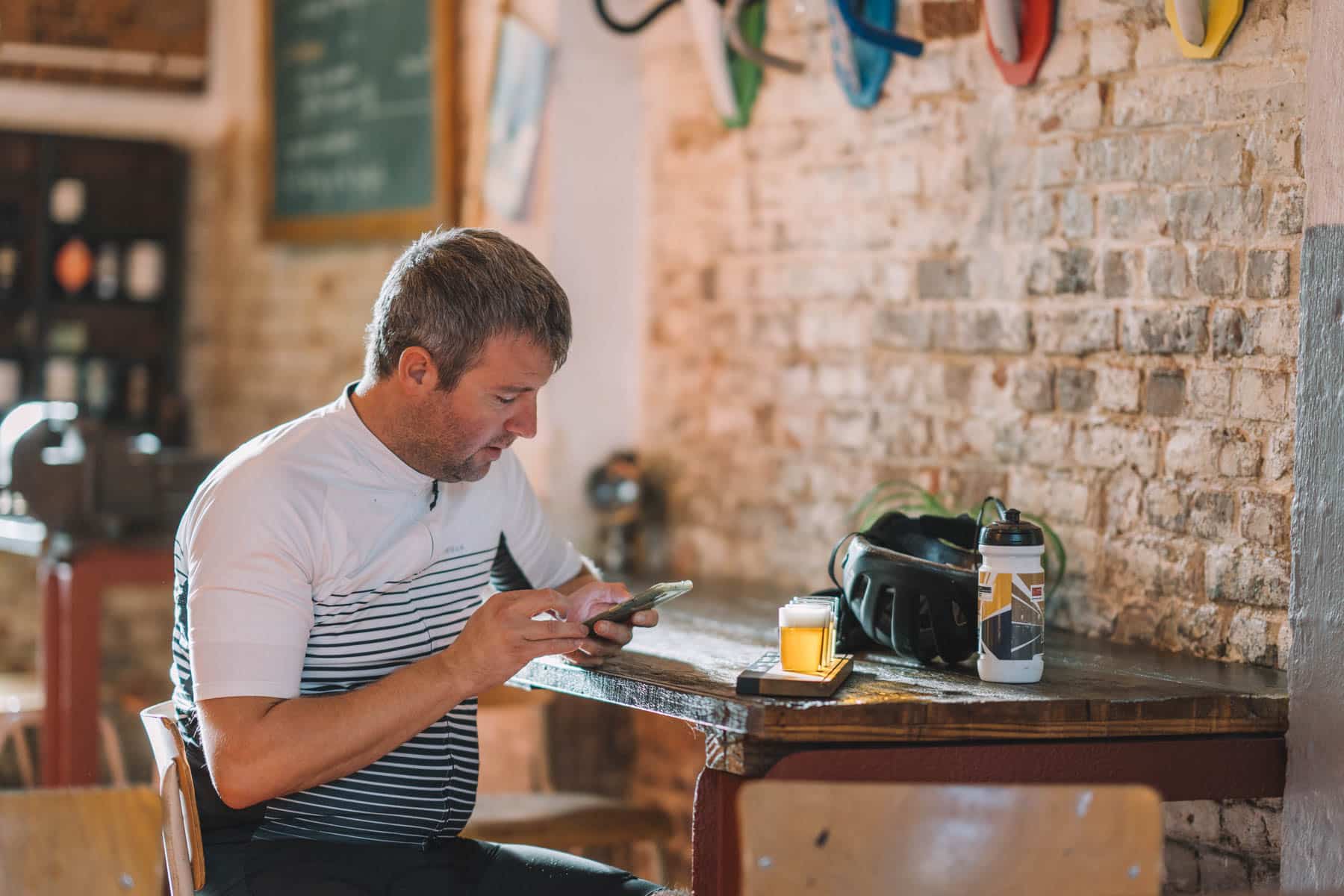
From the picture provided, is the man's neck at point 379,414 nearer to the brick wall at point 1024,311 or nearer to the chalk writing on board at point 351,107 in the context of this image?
the brick wall at point 1024,311

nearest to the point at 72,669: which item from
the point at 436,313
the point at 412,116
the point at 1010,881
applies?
the point at 412,116

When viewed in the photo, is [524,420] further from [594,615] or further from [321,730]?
[321,730]

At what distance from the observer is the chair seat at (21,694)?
4.09 m

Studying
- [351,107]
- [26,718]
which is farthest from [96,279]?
[26,718]

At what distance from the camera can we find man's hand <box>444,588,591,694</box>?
2074mm

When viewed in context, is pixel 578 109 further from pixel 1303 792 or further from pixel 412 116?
pixel 1303 792

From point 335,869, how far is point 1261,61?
72.8 inches

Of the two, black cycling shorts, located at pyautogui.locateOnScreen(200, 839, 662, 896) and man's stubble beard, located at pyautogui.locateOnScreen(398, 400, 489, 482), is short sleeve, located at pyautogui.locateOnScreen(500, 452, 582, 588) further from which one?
black cycling shorts, located at pyautogui.locateOnScreen(200, 839, 662, 896)

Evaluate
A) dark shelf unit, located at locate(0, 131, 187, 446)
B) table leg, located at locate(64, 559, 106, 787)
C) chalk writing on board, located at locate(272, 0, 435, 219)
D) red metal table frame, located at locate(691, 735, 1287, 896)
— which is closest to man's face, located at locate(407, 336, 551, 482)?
red metal table frame, located at locate(691, 735, 1287, 896)

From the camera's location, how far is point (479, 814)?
10.3 feet

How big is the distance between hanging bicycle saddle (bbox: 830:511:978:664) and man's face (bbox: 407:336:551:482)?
564 millimetres

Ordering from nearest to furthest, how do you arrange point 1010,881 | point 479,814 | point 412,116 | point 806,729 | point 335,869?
point 1010,881
point 806,729
point 335,869
point 479,814
point 412,116

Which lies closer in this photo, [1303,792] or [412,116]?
[1303,792]

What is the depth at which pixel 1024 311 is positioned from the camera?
2.91 meters
